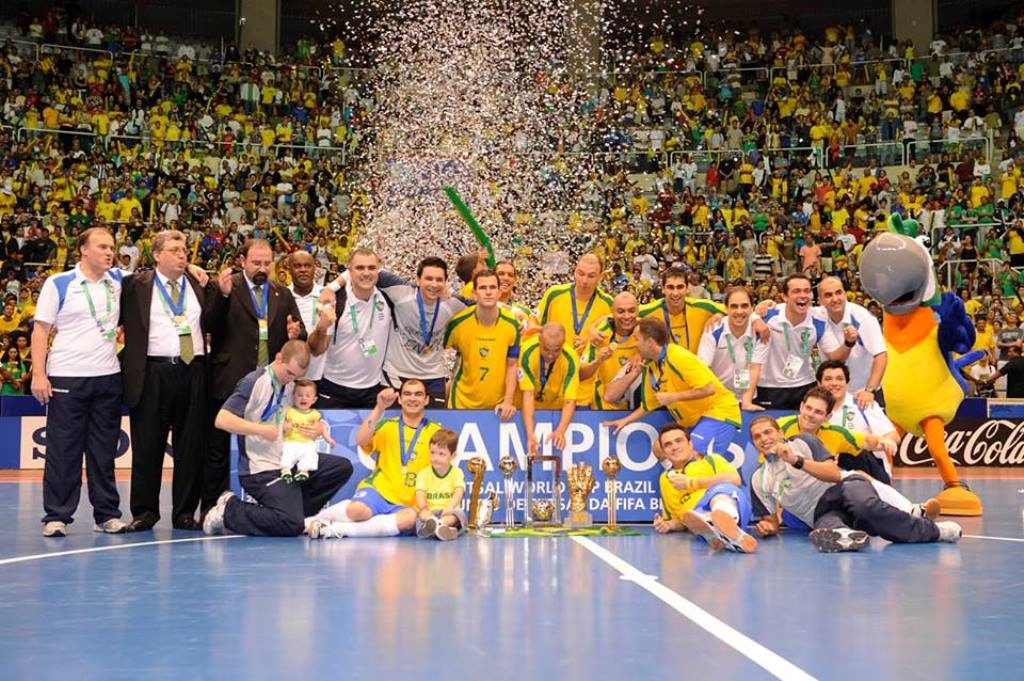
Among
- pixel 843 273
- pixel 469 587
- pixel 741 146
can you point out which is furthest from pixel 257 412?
pixel 741 146

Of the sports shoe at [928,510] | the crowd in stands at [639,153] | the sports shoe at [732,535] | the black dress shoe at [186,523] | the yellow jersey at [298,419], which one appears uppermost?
the crowd in stands at [639,153]

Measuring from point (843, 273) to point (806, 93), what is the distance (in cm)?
932

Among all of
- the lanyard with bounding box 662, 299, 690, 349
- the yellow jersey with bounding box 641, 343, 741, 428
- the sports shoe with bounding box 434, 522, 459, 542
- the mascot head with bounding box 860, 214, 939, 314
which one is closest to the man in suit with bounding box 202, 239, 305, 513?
the sports shoe with bounding box 434, 522, 459, 542

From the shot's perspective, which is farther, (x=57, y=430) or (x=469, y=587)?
(x=57, y=430)

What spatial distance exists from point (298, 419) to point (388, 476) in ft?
2.71

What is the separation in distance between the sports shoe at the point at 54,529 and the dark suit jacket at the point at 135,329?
3.49 ft

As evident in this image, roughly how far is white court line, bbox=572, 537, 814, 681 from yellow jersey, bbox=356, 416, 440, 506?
6.56ft

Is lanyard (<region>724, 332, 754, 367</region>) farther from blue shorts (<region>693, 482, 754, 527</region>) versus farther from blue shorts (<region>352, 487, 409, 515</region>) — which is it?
blue shorts (<region>352, 487, 409, 515</region>)

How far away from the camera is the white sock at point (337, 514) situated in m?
9.44

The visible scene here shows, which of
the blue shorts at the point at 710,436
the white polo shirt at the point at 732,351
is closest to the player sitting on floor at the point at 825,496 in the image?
the blue shorts at the point at 710,436

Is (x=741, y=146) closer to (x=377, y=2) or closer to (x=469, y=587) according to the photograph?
(x=377, y=2)

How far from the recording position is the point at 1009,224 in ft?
84.8

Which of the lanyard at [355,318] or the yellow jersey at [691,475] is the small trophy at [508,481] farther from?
the lanyard at [355,318]

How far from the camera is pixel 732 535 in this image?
27.4ft
